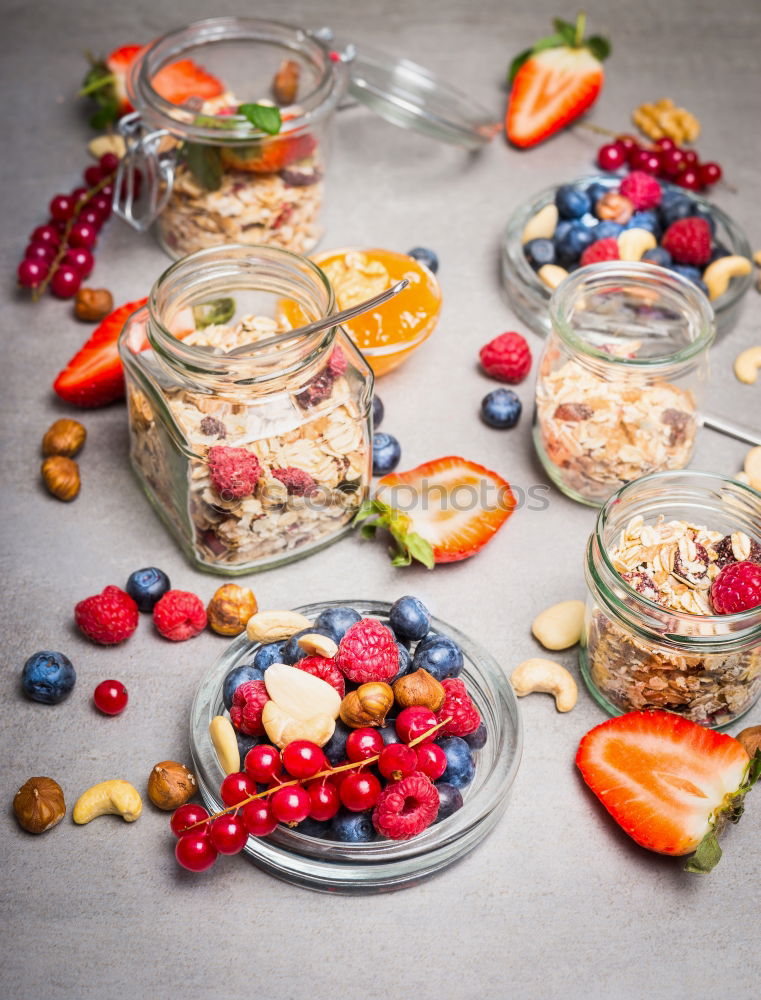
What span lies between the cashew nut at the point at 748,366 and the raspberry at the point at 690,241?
198 mm

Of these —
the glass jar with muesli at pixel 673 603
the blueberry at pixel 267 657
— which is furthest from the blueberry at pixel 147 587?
the glass jar with muesli at pixel 673 603

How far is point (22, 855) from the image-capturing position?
1354 mm

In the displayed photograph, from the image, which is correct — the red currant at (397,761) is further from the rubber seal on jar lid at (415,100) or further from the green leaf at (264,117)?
the rubber seal on jar lid at (415,100)

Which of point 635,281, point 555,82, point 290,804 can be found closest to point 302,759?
point 290,804

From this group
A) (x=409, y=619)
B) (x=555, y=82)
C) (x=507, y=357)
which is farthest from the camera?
(x=555, y=82)

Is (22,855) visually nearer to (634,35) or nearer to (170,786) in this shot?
(170,786)

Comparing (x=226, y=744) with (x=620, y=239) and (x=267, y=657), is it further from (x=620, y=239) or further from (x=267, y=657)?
(x=620, y=239)

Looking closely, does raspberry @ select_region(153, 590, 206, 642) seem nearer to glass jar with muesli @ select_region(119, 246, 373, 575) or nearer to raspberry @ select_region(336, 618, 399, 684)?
glass jar with muesli @ select_region(119, 246, 373, 575)

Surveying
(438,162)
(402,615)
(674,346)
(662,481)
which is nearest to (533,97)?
(438,162)

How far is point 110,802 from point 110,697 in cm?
15

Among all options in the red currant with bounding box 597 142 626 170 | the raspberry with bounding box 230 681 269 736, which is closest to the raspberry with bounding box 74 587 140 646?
the raspberry with bounding box 230 681 269 736

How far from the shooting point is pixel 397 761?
4.05 ft

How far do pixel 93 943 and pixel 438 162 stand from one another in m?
1.69

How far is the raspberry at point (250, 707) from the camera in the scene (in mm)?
1320
